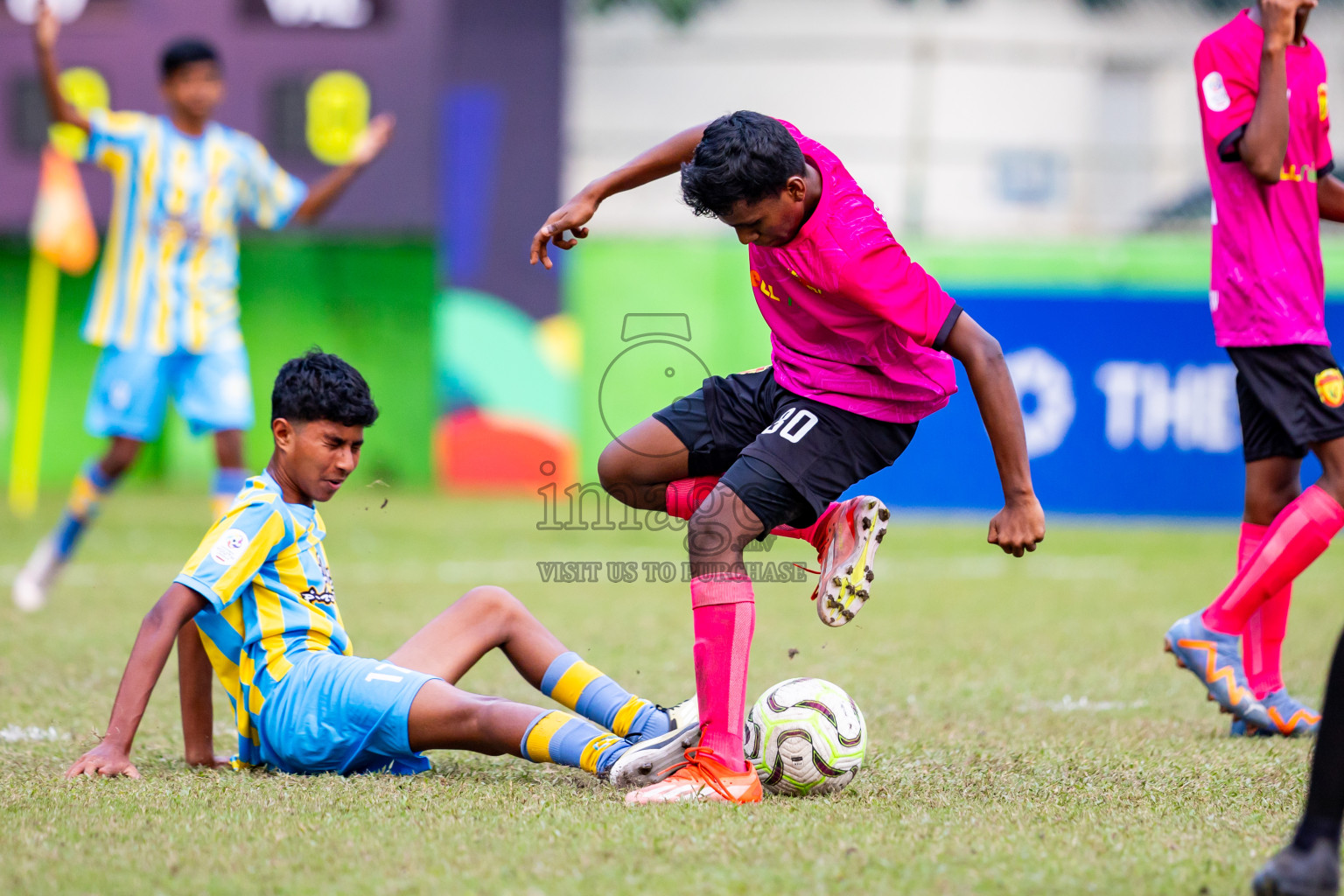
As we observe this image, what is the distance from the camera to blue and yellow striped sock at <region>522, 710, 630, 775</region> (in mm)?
2949

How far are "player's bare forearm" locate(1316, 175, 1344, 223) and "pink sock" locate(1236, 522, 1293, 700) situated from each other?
3.09 feet

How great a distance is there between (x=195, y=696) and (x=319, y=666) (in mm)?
365

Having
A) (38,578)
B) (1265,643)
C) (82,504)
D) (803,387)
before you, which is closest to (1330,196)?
(1265,643)

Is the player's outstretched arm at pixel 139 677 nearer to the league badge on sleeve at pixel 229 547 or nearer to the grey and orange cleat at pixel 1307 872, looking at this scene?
the league badge on sleeve at pixel 229 547

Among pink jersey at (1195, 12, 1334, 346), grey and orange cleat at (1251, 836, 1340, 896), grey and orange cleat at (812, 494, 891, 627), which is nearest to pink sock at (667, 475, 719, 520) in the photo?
grey and orange cleat at (812, 494, 891, 627)

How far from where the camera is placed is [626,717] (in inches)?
125

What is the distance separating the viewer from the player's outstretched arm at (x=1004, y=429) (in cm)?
284

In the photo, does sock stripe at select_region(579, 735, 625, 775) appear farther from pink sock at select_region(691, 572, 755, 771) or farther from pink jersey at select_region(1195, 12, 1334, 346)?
pink jersey at select_region(1195, 12, 1334, 346)

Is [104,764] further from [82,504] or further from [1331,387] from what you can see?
[82,504]

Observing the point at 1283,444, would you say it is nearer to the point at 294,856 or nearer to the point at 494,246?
the point at 294,856

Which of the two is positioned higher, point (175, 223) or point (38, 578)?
point (175, 223)

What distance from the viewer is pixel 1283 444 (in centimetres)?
378

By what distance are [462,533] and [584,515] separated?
1979mm

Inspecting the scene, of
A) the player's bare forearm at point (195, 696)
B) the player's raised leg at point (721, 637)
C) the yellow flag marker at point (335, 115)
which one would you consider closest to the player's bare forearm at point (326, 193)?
the player's bare forearm at point (195, 696)
